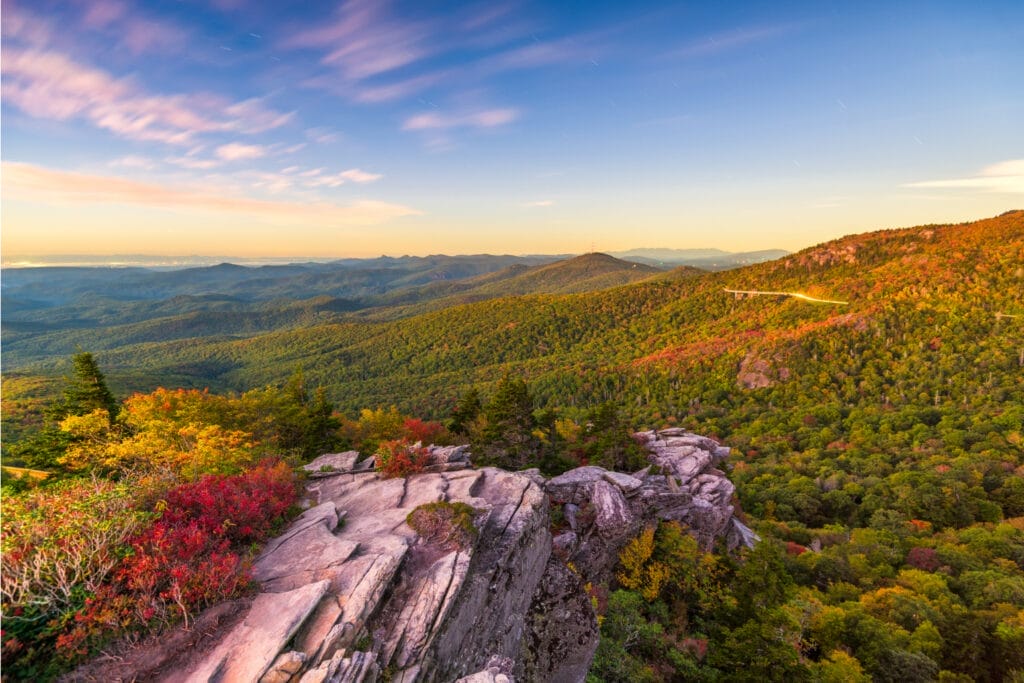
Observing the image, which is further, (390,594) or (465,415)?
(465,415)

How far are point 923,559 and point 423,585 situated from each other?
7825 cm

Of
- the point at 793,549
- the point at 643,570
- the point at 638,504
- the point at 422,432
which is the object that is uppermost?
the point at 422,432

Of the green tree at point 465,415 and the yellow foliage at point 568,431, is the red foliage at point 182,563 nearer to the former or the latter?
the green tree at point 465,415

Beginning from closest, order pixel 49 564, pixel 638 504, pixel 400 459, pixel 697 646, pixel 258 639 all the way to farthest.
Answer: pixel 49 564, pixel 258 639, pixel 400 459, pixel 697 646, pixel 638 504

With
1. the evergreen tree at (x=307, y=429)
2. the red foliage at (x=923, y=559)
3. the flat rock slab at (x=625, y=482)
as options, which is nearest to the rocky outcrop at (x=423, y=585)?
the flat rock slab at (x=625, y=482)

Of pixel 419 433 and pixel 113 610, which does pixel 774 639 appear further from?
pixel 113 610

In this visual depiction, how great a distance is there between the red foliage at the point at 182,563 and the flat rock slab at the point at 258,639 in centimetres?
169

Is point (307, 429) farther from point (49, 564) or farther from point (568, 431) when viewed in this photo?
point (49, 564)

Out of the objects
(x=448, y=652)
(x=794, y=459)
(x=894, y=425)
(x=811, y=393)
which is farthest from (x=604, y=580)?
(x=811, y=393)

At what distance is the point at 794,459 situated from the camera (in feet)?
328

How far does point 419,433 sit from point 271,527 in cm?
2926

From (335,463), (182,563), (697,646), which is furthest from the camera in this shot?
(335,463)

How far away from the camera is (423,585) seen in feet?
61.2

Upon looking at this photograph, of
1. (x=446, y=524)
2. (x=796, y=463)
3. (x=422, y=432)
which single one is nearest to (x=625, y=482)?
(x=446, y=524)
